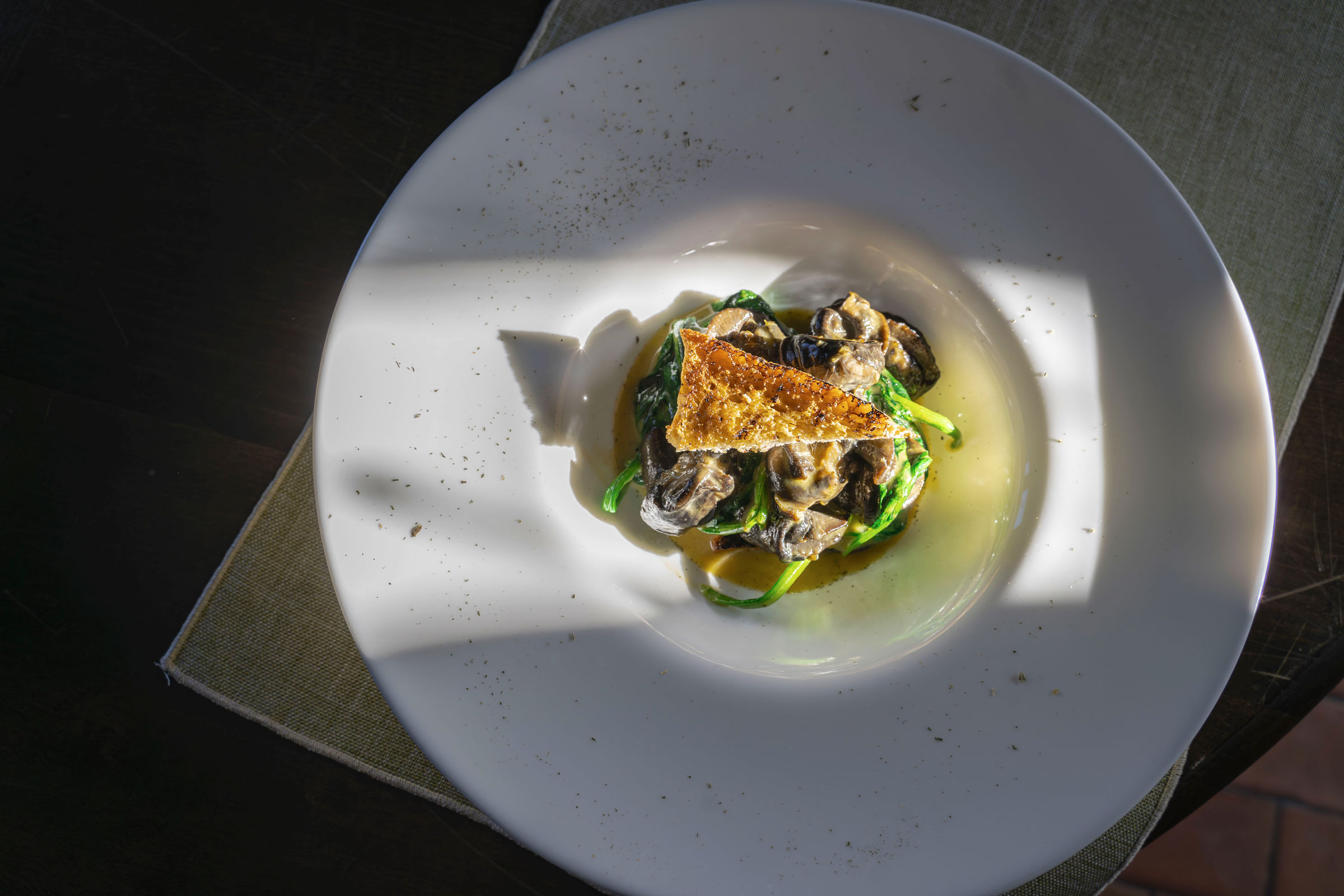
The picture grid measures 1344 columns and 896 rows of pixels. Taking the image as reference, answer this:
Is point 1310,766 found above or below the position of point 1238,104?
below

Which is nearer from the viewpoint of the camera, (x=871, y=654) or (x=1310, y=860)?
(x=871, y=654)

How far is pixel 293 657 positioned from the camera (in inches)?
91.8

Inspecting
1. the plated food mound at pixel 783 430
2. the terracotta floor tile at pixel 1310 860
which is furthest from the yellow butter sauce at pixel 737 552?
the terracotta floor tile at pixel 1310 860

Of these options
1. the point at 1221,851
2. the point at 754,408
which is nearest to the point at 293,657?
the point at 754,408

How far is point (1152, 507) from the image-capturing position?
1.81m

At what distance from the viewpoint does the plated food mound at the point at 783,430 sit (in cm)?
173

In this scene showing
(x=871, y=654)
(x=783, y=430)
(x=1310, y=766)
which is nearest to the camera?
(x=783, y=430)

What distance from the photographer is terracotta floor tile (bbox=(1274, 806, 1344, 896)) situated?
249 cm

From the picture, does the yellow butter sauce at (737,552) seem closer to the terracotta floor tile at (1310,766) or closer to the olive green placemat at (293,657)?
the olive green placemat at (293,657)

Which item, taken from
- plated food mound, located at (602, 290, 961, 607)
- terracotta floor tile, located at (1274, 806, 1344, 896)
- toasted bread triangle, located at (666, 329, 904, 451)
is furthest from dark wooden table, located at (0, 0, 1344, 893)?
toasted bread triangle, located at (666, 329, 904, 451)

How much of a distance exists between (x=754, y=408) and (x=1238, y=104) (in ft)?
6.61

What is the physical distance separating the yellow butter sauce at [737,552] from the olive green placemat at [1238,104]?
1.07 metres

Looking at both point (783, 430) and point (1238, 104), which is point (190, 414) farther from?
point (1238, 104)

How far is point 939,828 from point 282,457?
232cm
